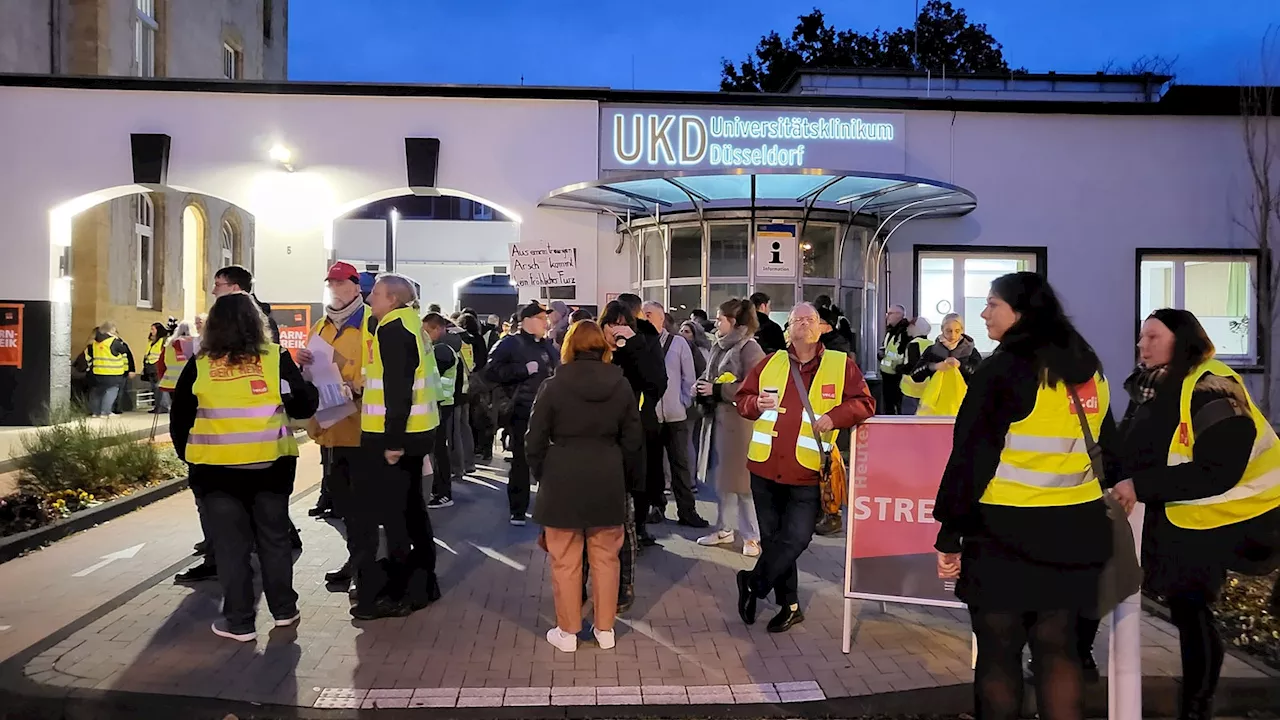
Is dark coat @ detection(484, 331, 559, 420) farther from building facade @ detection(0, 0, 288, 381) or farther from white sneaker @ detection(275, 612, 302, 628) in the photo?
building facade @ detection(0, 0, 288, 381)

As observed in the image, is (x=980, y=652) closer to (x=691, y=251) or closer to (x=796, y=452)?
(x=796, y=452)

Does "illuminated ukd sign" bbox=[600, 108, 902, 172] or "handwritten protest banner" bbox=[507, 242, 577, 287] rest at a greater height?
"illuminated ukd sign" bbox=[600, 108, 902, 172]

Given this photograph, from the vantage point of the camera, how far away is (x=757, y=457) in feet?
17.8

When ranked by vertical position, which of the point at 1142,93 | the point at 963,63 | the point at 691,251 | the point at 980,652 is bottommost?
the point at 980,652

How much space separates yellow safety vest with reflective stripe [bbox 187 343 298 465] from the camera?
17.2 ft

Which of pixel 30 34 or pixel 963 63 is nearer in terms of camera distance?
pixel 30 34

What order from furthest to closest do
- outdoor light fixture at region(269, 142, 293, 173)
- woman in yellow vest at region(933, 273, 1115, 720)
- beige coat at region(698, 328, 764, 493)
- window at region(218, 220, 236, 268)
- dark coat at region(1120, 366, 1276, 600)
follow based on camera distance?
window at region(218, 220, 236, 268) → outdoor light fixture at region(269, 142, 293, 173) → beige coat at region(698, 328, 764, 493) → dark coat at region(1120, 366, 1276, 600) → woman in yellow vest at region(933, 273, 1115, 720)

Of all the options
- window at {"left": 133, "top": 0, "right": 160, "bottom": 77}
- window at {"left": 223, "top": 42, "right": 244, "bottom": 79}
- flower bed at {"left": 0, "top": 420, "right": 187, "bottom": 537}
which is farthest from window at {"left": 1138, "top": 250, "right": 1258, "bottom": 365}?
window at {"left": 223, "top": 42, "right": 244, "bottom": 79}

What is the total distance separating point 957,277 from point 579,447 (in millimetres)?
11245

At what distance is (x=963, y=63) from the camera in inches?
1592

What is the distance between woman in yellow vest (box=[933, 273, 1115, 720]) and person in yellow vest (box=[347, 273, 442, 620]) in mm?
3296

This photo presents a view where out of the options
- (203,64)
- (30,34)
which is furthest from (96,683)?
(203,64)

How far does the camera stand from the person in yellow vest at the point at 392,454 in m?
5.55

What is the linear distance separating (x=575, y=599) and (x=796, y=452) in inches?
55.9
